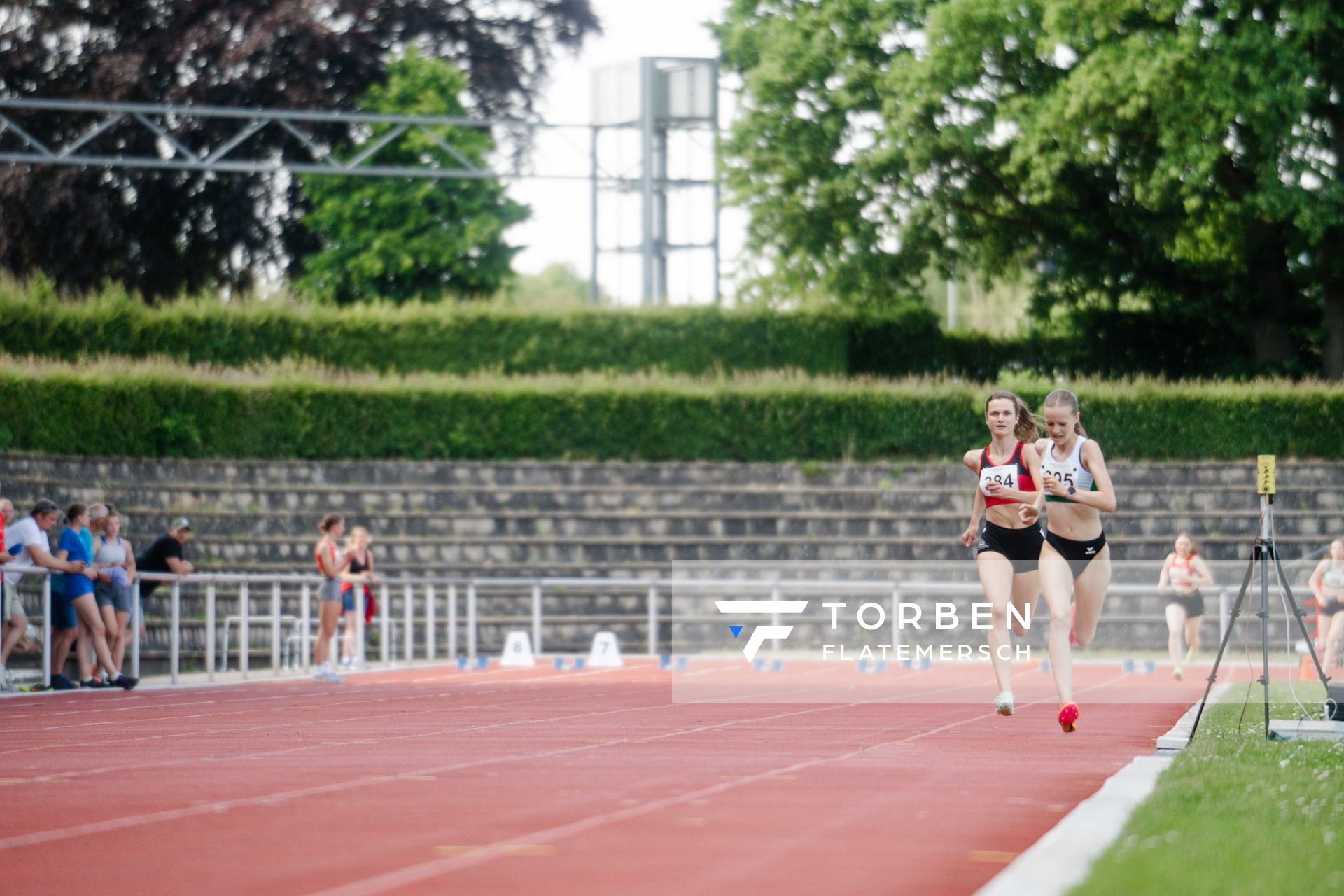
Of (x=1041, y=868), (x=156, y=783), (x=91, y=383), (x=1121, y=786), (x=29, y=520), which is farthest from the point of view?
(x=91, y=383)

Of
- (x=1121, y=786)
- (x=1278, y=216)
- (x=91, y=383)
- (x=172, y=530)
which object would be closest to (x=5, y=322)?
(x=91, y=383)

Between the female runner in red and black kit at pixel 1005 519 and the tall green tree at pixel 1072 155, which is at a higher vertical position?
the tall green tree at pixel 1072 155

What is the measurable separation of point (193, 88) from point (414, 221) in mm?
5676

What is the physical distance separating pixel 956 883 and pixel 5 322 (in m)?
→ 31.8

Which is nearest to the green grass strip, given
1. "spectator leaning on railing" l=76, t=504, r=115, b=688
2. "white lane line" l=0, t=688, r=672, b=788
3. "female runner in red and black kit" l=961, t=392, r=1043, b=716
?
"female runner in red and black kit" l=961, t=392, r=1043, b=716

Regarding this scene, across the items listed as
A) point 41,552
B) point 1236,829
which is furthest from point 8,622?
point 1236,829

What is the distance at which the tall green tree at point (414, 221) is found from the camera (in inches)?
1684

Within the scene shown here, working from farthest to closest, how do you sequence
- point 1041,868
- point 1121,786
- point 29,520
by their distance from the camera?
point 29,520, point 1121,786, point 1041,868

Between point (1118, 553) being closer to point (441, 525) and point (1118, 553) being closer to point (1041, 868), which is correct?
point (441, 525)

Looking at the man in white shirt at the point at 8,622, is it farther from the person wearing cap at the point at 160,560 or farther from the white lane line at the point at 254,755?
the white lane line at the point at 254,755

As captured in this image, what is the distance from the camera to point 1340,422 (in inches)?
1367

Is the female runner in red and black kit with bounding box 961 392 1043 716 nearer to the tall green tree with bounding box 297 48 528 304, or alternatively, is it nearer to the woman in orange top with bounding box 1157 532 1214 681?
the woman in orange top with bounding box 1157 532 1214 681

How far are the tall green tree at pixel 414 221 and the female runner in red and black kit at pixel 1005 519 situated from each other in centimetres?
3134

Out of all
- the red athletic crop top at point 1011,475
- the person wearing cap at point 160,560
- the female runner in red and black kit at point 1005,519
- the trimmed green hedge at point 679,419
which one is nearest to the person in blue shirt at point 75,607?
the person wearing cap at point 160,560
